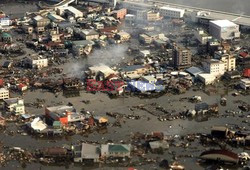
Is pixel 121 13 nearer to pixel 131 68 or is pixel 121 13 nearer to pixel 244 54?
pixel 131 68

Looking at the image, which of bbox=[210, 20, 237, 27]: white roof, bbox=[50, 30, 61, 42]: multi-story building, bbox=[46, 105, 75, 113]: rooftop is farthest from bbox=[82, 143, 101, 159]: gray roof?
bbox=[210, 20, 237, 27]: white roof

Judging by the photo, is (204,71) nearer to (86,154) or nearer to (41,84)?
(41,84)

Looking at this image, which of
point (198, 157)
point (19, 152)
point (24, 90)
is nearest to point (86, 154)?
point (19, 152)

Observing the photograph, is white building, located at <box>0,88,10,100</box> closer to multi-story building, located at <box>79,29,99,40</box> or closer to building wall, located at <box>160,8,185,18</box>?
multi-story building, located at <box>79,29,99,40</box>

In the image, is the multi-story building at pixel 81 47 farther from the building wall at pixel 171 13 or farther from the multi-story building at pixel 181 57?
the building wall at pixel 171 13

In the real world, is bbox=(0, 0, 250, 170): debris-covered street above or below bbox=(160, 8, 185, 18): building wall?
below

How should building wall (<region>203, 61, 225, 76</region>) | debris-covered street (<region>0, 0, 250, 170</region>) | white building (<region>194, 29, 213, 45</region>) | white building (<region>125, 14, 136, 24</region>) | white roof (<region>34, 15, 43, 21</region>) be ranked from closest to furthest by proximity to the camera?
debris-covered street (<region>0, 0, 250, 170</region>), building wall (<region>203, 61, 225, 76</region>), white building (<region>194, 29, 213, 45</region>), white roof (<region>34, 15, 43, 21</region>), white building (<region>125, 14, 136, 24</region>)
